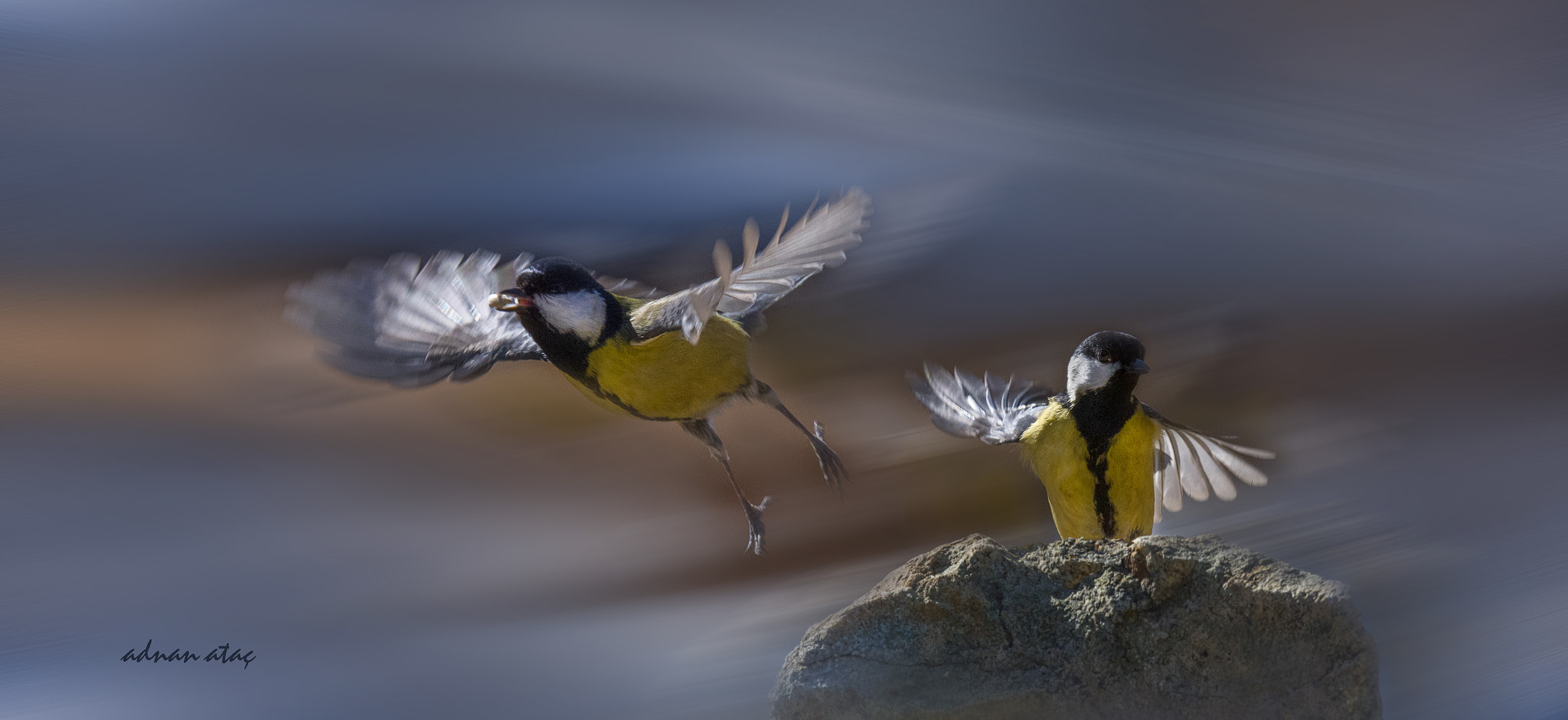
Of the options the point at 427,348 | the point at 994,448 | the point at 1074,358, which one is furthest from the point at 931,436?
the point at 427,348

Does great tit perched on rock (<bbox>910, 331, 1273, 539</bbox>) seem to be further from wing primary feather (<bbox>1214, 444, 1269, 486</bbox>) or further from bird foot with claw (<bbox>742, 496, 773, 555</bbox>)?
bird foot with claw (<bbox>742, 496, 773, 555</bbox>)

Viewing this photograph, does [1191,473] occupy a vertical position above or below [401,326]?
below

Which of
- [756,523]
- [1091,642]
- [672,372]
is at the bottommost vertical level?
[1091,642]

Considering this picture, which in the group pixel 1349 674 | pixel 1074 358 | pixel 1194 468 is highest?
pixel 1074 358

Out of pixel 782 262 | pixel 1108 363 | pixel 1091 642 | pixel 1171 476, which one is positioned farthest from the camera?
pixel 1171 476

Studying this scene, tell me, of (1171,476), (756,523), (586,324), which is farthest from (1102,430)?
(586,324)

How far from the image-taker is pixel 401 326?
74cm

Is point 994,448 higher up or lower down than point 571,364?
lower down

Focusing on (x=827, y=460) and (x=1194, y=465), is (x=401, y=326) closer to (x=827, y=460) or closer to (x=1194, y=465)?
(x=827, y=460)

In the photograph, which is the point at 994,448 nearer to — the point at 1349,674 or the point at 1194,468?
the point at 1194,468

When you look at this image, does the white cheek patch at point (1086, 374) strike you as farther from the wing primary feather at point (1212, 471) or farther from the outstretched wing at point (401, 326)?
the outstretched wing at point (401, 326)

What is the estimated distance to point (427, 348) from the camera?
73 centimetres

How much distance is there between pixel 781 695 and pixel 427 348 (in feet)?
1.24

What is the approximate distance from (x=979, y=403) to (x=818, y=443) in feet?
0.55
